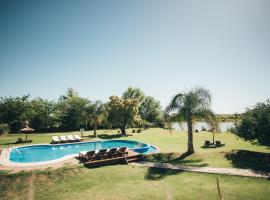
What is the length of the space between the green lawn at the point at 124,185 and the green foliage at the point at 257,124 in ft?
17.0

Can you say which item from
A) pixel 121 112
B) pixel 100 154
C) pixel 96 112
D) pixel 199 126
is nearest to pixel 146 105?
pixel 199 126

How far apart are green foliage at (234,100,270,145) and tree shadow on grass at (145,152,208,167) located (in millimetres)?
4599

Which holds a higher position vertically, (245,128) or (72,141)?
(245,128)

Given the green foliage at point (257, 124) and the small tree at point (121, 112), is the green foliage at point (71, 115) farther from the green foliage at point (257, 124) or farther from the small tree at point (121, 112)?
the green foliage at point (257, 124)

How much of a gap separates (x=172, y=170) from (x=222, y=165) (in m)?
3.86

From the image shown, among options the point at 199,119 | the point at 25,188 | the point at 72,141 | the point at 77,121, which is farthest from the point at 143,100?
the point at 25,188

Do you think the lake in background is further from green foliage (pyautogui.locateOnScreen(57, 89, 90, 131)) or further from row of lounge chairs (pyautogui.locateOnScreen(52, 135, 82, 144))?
green foliage (pyautogui.locateOnScreen(57, 89, 90, 131))

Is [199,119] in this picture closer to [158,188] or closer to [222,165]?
[222,165]

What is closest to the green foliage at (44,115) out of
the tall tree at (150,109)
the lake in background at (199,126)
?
the lake in background at (199,126)

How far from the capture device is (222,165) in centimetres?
1464

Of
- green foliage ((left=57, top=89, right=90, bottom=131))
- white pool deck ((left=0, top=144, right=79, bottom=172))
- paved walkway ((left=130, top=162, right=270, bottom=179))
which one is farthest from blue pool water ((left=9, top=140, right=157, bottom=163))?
green foliage ((left=57, top=89, right=90, bottom=131))

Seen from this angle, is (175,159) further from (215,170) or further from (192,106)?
(192,106)

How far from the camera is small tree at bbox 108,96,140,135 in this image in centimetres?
3478

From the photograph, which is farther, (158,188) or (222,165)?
(222,165)
